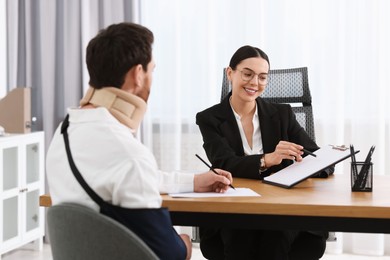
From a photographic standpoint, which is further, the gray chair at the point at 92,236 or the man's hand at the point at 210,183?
the man's hand at the point at 210,183

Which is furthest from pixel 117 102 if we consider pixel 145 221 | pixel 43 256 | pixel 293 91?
pixel 43 256

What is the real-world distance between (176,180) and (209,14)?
2.24 meters

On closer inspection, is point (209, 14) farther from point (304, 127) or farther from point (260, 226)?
point (260, 226)

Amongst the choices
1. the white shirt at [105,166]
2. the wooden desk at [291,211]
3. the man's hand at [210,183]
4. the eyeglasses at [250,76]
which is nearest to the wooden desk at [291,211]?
the wooden desk at [291,211]

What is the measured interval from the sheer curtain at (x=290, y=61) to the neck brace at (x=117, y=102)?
2.57 m

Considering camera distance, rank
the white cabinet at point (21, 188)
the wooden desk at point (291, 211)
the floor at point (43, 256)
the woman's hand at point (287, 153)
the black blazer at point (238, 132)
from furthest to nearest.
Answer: the floor at point (43, 256) < the white cabinet at point (21, 188) < the black blazer at point (238, 132) < the woman's hand at point (287, 153) < the wooden desk at point (291, 211)

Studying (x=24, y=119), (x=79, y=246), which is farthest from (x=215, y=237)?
(x=24, y=119)

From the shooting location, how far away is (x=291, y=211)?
5.91ft

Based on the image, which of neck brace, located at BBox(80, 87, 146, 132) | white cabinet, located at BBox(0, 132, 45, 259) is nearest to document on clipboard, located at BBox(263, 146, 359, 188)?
neck brace, located at BBox(80, 87, 146, 132)

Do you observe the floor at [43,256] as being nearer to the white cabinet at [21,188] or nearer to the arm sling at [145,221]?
the white cabinet at [21,188]

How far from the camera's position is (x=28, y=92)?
398 cm

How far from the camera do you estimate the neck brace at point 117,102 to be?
1524 mm

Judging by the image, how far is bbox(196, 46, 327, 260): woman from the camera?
7.72ft

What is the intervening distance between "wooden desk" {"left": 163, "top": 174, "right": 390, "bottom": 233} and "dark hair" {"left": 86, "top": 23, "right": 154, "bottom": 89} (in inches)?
20.1
